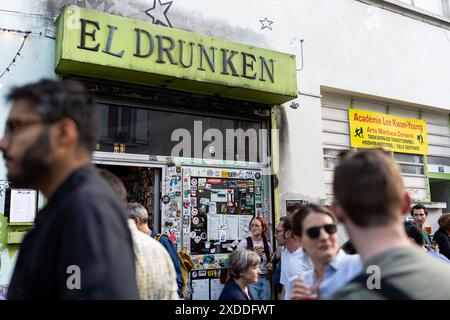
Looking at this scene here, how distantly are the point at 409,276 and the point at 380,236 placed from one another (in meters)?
0.16

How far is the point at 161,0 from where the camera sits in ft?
20.5

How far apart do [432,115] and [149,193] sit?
6615 mm

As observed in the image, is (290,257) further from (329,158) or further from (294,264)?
(329,158)

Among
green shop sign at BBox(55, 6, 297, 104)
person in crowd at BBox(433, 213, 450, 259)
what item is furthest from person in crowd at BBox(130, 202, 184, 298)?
person in crowd at BBox(433, 213, 450, 259)

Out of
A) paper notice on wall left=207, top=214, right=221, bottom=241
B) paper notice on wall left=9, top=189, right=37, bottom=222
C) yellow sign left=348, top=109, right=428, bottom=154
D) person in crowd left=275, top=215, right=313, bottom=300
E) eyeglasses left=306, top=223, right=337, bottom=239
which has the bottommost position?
person in crowd left=275, top=215, right=313, bottom=300

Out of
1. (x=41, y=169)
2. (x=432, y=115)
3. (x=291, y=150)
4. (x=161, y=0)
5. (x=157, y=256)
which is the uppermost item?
(x=161, y=0)

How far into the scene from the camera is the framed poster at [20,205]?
4844mm

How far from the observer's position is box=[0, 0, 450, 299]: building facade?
209 inches

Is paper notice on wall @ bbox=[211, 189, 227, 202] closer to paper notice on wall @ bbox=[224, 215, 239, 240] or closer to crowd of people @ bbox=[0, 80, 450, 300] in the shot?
paper notice on wall @ bbox=[224, 215, 239, 240]

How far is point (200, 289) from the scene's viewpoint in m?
5.96

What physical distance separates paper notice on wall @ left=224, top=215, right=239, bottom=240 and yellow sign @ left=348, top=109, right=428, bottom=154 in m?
2.97

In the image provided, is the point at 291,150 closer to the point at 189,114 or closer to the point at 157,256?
the point at 189,114

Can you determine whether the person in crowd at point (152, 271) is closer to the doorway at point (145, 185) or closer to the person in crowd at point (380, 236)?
the person in crowd at point (380, 236)

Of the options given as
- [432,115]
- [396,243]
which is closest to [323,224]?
[396,243]
